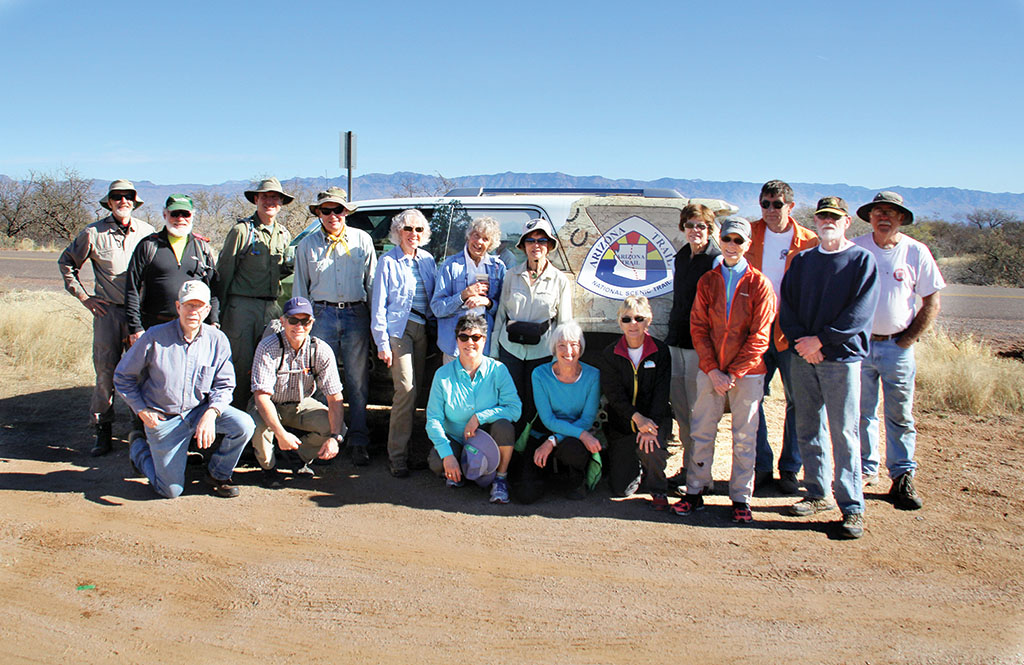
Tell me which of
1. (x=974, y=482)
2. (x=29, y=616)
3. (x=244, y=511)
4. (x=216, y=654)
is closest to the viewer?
(x=216, y=654)

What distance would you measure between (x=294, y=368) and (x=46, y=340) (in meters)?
5.45

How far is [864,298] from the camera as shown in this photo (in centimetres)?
418

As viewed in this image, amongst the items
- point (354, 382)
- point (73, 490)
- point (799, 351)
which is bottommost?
point (73, 490)

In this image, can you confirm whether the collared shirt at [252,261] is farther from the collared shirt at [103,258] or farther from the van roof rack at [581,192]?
the van roof rack at [581,192]

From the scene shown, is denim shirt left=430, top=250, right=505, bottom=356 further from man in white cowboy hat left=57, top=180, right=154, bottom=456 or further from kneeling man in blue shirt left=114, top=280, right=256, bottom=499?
man in white cowboy hat left=57, top=180, right=154, bottom=456

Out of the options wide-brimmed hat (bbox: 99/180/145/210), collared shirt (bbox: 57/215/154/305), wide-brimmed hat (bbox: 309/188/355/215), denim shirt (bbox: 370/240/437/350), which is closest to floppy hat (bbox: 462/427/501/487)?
denim shirt (bbox: 370/240/437/350)

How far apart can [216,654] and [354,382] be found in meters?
2.58

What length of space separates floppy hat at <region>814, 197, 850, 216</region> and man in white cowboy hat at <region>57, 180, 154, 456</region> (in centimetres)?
486

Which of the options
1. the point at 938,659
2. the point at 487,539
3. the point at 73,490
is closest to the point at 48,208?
the point at 73,490

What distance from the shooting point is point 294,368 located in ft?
16.5

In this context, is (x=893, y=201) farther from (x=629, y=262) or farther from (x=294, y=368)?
(x=294, y=368)

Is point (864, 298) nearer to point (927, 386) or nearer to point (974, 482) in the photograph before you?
point (974, 482)

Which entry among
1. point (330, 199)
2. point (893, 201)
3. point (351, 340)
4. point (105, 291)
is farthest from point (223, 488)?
point (893, 201)

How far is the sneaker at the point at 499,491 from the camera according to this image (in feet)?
15.3
